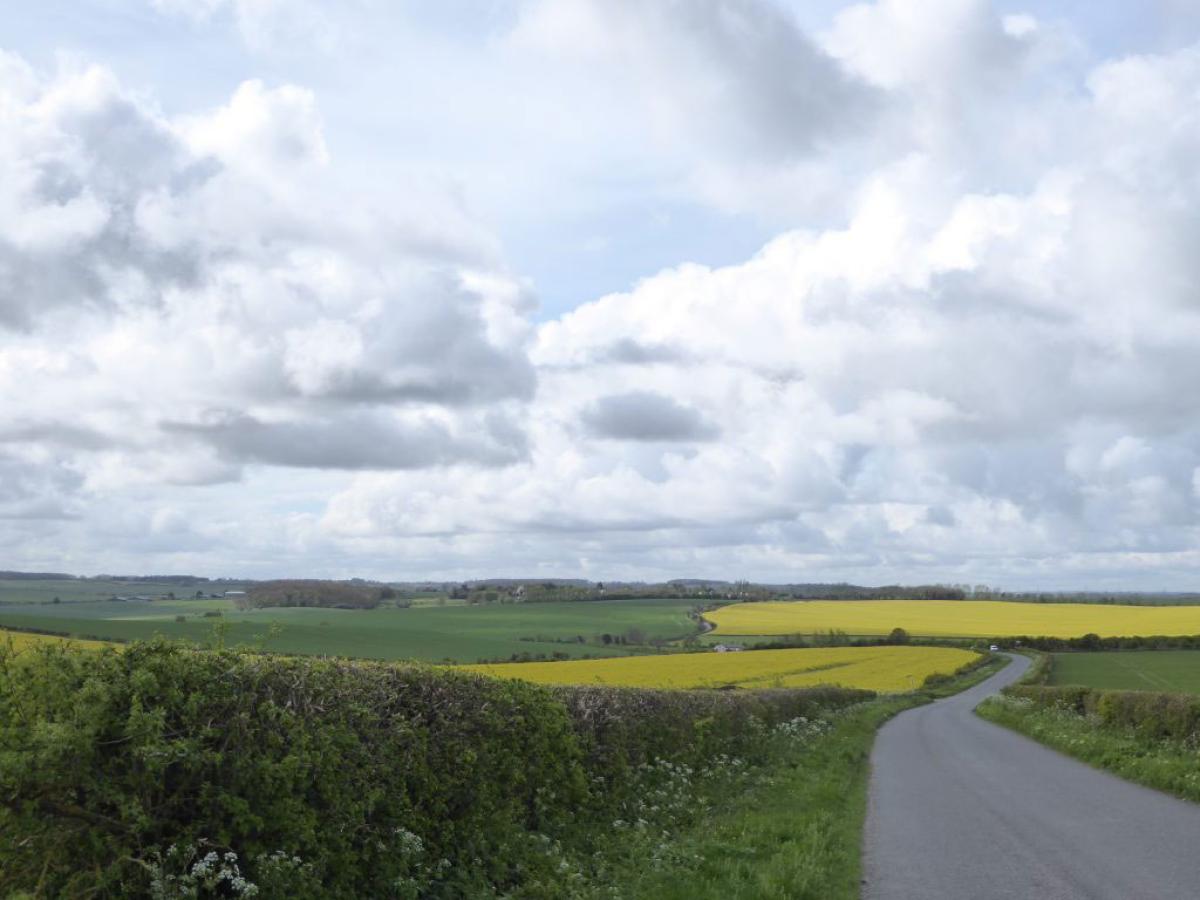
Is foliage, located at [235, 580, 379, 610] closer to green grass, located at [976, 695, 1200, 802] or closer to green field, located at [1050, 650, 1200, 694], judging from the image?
green field, located at [1050, 650, 1200, 694]

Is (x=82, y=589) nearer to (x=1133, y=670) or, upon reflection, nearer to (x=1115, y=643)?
(x=1115, y=643)

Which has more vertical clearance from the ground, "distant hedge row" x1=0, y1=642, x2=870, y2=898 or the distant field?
"distant hedge row" x1=0, y1=642, x2=870, y2=898

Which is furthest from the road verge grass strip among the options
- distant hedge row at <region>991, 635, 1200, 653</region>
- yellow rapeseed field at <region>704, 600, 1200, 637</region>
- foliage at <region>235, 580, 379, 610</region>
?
foliage at <region>235, 580, 379, 610</region>

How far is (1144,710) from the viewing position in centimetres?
2356

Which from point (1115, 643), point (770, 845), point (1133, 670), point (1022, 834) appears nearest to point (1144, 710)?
point (1022, 834)

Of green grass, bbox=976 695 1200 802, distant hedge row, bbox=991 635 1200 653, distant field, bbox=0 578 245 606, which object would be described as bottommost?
distant hedge row, bbox=991 635 1200 653

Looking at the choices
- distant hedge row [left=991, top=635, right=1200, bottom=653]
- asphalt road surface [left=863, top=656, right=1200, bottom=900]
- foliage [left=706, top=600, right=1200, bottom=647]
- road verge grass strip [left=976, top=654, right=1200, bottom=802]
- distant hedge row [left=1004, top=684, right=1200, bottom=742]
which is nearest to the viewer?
asphalt road surface [left=863, top=656, right=1200, bottom=900]

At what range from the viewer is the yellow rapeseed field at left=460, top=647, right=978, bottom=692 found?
4991cm

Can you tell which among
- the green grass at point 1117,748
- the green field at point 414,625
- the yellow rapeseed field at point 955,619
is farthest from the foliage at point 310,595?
the green grass at point 1117,748

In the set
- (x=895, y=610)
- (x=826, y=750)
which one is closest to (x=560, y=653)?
(x=826, y=750)

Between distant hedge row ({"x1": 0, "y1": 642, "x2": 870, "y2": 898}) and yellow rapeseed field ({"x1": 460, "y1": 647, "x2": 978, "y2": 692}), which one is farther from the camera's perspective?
yellow rapeseed field ({"x1": 460, "y1": 647, "x2": 978, "y2": 692})

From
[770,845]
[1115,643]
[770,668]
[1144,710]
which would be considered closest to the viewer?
[770,845]

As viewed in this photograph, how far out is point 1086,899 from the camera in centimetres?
912

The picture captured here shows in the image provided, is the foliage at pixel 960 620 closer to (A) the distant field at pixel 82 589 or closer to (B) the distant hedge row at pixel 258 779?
(A) the distant field at pixel 82 589
